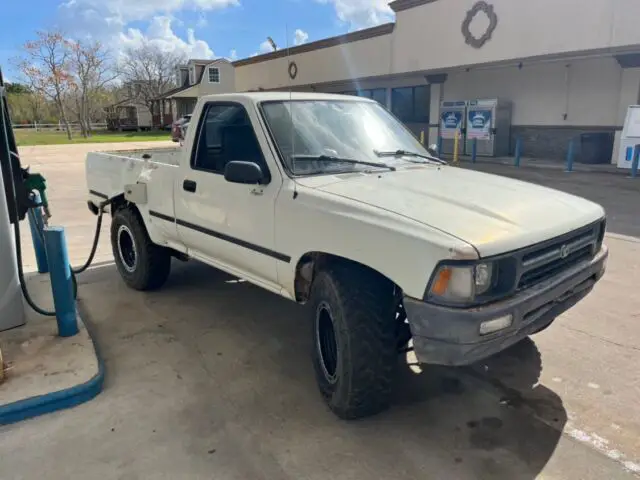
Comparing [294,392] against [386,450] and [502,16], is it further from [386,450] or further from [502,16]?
[502,16]

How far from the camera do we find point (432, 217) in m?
2.86

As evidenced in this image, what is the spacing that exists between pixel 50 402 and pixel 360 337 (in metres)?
2.06

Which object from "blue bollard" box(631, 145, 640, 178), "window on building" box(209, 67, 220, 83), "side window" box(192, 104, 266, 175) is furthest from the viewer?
"window on building" box(209, 67, 220, 83)

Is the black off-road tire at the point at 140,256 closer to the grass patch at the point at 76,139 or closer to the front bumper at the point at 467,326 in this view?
the front bumper at the point at 467,326

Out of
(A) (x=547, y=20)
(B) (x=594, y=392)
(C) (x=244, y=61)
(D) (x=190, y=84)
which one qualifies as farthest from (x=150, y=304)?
(D) (x=190, y=84)

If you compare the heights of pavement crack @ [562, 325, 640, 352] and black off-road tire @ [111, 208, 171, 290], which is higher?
black off-road tire @ [111, 208, 171, 290]

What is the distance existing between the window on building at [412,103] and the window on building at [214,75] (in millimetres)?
29617

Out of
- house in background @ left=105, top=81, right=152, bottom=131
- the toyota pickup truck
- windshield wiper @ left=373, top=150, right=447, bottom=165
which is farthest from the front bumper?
house in background @ left=105, top=81, right=152, bottom=131

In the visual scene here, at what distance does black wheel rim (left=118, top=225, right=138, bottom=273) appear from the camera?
5.69 metres

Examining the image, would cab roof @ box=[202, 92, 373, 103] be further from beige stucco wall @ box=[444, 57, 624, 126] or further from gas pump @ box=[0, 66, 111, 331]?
beige stucco wall @ box=[444, 57, 624, 126]

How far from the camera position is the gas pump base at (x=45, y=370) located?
338 centimetres

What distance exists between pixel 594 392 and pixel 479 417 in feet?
2.93

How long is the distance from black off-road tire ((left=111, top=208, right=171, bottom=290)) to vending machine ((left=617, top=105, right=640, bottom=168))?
1404cm

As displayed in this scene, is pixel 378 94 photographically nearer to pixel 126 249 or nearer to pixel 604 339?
pixel 126 249
